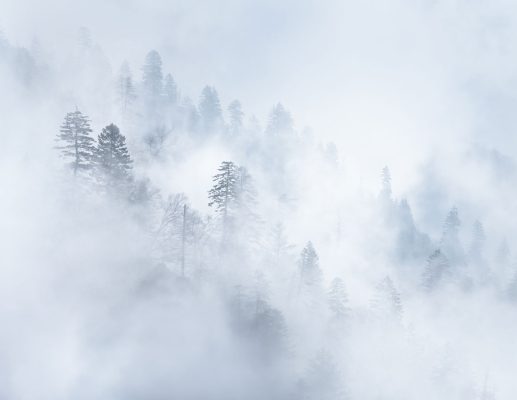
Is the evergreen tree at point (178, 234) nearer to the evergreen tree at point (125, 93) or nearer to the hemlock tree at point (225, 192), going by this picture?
the hemlock tree at point (225, 192)

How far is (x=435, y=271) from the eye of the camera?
6075 centimetres

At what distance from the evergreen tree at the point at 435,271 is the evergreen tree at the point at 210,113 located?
43.2m

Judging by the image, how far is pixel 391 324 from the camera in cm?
4734

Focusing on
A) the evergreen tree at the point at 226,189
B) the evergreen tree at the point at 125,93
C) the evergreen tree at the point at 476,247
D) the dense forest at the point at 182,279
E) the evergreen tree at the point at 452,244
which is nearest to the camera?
the dense forest at the point at 182,279

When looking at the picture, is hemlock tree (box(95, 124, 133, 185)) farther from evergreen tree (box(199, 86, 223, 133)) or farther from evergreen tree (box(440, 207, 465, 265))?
evergreen tree (box(440, 207, 465, 265))

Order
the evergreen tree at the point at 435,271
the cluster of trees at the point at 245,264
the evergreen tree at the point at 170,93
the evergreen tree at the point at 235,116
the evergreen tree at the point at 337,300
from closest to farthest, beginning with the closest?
the cluster of trees at the point at 245,264, the evergreen tree at the point at 337,300, the evergreen tree at the point at 435,271, the evergreen tree at the point at 170,93, the evergreen tree at the point at 235,116

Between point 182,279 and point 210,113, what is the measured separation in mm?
46962

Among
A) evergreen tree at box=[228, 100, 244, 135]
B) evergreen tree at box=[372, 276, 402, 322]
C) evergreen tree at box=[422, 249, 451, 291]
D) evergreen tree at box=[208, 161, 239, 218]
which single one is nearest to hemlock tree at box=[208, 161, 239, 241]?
evergreen tree at box=[208, 161, 239, 218]

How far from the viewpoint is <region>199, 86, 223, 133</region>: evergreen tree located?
82.4 m

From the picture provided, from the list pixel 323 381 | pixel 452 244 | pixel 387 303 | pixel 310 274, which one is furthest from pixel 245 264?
pixel 452 244

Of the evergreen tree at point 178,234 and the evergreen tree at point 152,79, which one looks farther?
the evergreen tree at point 152,79

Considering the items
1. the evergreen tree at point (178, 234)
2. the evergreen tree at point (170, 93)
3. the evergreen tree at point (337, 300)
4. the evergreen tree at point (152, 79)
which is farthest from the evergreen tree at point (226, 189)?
the evergreen tree at point (170, 93)

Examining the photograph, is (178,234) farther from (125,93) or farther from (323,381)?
(125,93)

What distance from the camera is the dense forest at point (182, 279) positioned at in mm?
37312
